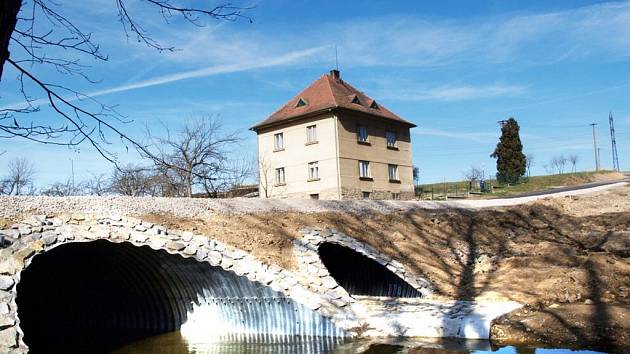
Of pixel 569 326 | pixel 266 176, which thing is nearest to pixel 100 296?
pixel 569 326

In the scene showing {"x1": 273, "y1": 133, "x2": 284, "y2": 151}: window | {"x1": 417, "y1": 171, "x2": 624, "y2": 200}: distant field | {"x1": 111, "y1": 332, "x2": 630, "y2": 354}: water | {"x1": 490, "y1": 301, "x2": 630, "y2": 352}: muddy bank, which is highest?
{"x1": 273, "y1": 133, "x2": 284, "y2": 151}: window

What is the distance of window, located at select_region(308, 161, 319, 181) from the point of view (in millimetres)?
34906

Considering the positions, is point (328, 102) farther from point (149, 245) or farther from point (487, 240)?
point (149, 245)

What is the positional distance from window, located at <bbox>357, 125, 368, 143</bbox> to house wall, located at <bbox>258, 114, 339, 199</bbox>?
7.53 feet

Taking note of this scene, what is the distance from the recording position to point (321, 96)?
A: 36.5 meters

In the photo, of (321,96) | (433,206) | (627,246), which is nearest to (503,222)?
(433,206)

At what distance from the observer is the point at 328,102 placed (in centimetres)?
3491

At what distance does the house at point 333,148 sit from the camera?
1345 inches

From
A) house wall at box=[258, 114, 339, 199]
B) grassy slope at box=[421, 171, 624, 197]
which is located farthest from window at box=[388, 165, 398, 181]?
grassy slope at box=[421, 171, 624, 197]

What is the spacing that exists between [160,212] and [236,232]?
206 centimetres

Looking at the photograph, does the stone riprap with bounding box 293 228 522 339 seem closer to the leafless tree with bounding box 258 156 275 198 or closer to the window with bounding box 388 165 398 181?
the leafless tree with bounding box 258 156 275 198

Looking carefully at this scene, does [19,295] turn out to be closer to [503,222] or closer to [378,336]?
[378,336]

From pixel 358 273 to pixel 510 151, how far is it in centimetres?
4476

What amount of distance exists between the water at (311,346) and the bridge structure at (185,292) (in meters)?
0.29
